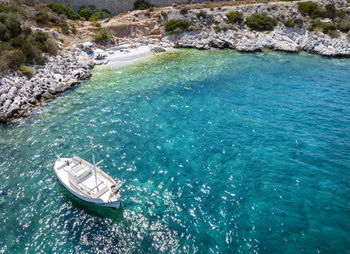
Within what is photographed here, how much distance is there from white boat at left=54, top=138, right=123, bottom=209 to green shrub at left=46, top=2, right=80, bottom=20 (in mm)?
53735

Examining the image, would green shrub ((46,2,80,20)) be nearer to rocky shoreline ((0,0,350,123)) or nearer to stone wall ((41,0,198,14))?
stone wall ((41,0,198,14))

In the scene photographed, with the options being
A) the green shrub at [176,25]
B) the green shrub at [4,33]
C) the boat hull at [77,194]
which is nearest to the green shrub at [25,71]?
the green shrub at [4,33]

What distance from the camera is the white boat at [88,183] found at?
14.4 metres

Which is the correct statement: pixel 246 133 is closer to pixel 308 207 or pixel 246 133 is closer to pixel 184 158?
pixel 184 158

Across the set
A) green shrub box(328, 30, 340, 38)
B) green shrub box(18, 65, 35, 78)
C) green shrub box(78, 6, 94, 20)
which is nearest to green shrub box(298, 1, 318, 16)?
green shrub box(328, 30, 340, 38)

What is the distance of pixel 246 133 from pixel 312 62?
3213 centimetres

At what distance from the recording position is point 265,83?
34.4 metres

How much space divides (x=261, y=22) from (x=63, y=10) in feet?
177

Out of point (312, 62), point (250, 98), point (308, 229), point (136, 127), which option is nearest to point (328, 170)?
point (308, 229)

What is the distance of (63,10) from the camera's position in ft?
181

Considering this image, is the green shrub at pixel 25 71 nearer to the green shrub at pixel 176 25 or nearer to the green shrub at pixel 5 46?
the green shrub at pixel 5 46

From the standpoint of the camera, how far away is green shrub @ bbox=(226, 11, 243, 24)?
189 feet

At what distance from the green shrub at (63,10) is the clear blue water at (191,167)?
33864mm

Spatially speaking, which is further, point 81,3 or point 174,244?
point 81,3
